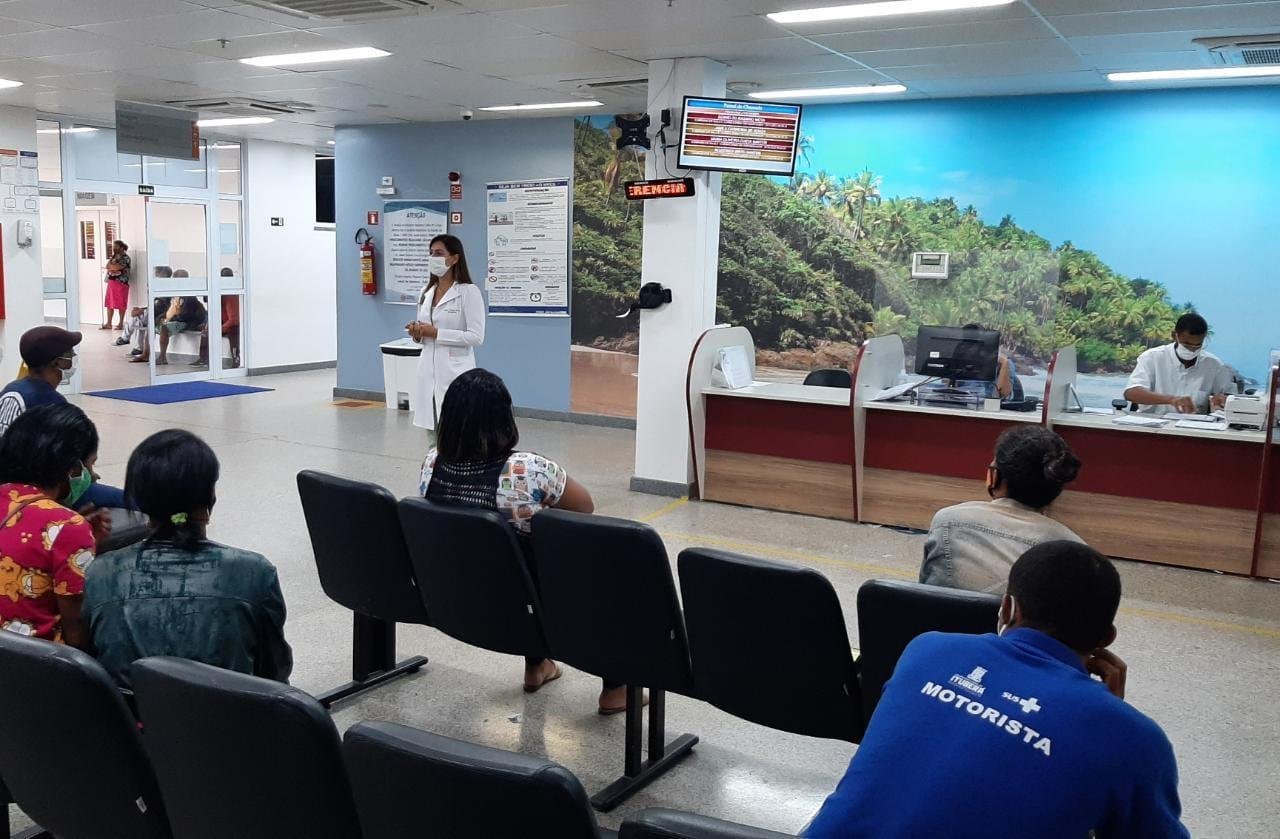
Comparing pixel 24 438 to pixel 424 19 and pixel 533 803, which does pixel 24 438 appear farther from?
pixel 424 19

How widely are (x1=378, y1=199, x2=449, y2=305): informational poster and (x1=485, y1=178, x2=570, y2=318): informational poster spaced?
2.14ft

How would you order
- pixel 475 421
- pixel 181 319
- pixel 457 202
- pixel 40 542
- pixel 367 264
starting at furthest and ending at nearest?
pixel 181 319 < pixel 367 264 < pixel 457 202 < pixel 475 421 < pixel 40 542

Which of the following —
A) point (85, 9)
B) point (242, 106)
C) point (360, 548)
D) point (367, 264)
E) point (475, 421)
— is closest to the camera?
point (475, 421)

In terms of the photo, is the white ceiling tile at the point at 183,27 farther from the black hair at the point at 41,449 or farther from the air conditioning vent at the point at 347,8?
the black hair at the point at 41,449

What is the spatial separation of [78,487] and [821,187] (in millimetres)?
6847

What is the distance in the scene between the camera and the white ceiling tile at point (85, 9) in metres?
5.38

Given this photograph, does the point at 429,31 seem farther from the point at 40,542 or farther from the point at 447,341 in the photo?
the point at 40,542

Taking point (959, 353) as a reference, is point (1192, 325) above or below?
above

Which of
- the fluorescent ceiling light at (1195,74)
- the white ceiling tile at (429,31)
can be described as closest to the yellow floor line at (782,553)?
the white ceiling tile at (429,31)

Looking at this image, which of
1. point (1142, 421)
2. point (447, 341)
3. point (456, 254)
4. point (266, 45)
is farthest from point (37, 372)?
point (1142, 421)

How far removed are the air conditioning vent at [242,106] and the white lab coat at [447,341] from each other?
3.90 m

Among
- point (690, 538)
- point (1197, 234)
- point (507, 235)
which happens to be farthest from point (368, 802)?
point (507, 235)

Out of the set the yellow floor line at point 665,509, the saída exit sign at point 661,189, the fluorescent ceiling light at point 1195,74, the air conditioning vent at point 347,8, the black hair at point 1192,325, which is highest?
→ the fluorescent ceiling light at point 1195,74

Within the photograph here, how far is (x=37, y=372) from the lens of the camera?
3672 mm
